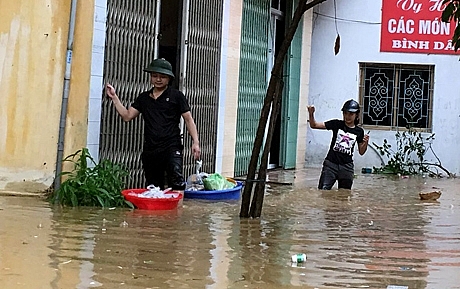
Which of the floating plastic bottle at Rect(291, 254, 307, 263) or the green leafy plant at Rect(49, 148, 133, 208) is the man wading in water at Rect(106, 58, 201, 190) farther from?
the floating plastic bottle at Rect(291, 254, 307, 263)

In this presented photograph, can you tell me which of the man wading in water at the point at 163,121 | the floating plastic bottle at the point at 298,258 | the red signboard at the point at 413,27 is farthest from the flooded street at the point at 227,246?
the red signboard at the point at 413,27

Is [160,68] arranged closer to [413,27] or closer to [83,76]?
[83,76]

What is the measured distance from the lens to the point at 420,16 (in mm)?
18000

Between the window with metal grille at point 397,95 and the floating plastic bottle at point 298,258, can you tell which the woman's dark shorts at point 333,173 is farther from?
the floating plastic bottle at point 298,258

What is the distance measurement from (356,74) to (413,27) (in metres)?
1.43

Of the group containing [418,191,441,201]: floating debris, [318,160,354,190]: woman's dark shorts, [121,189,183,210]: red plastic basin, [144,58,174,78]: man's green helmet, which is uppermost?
[144,58,174,78]: man's green helmet

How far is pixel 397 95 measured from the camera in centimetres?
1819

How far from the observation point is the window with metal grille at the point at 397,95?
18.1 metres

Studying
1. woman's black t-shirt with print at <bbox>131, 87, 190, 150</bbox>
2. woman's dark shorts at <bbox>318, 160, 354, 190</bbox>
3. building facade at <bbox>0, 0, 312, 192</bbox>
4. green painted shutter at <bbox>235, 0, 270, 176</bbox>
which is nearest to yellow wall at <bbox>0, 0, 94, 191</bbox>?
building facade at <bbox>0, 0, 312, 192</bbox>

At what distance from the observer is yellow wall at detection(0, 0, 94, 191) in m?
9.90

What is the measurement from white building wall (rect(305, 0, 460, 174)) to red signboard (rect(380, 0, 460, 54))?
0.14 metres

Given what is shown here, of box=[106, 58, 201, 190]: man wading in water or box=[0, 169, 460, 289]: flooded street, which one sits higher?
box=[106, 58, 201, 190]: man wading in water

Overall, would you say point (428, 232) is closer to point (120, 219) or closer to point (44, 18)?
point (120, 219)

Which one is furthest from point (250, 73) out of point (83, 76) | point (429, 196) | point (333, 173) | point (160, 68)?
point (83, 76)
